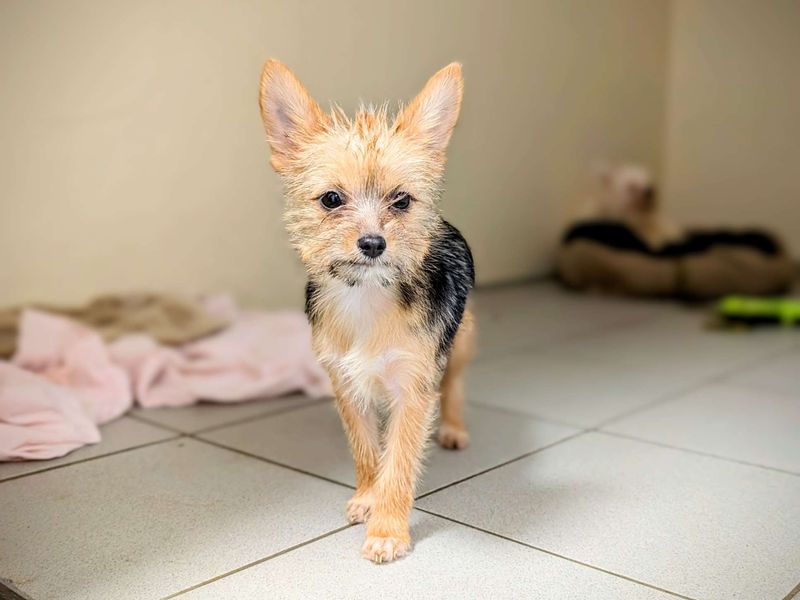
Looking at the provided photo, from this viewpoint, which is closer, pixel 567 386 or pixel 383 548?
pixel 383 548

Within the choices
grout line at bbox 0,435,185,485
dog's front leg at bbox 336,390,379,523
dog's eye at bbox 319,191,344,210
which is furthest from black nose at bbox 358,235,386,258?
grout line at bbox 0,435,185,485

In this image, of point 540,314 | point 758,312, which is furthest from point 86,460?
point 758,312

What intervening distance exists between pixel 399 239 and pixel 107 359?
5.09 ft

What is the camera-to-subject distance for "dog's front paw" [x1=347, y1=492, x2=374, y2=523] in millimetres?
1854

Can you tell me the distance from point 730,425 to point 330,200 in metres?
1.48

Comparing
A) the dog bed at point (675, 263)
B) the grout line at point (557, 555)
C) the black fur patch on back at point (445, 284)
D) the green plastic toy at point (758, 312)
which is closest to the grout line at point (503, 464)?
the grout line at point (557, 555)

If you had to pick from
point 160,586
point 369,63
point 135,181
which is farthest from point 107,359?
point 369,63

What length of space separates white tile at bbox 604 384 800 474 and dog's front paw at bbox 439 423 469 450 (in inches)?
17.6

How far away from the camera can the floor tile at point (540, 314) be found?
12.2 ft

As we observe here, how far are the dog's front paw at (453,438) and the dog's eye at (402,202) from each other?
0.88 metres

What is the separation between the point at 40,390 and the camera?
244 centimetres

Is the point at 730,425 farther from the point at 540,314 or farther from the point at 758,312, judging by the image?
the point at 540,314

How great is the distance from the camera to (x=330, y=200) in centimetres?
166

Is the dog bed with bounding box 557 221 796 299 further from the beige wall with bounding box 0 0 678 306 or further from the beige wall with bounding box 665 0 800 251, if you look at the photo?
the beige wall with bounding box 665 0 800 251
